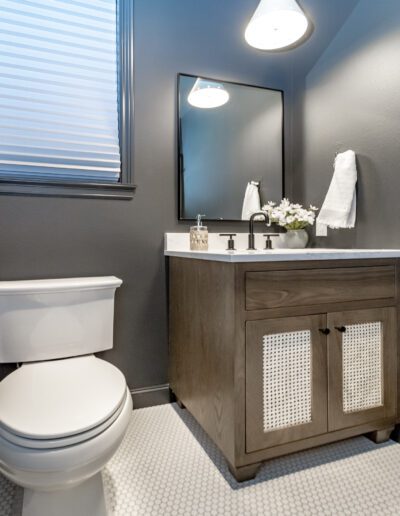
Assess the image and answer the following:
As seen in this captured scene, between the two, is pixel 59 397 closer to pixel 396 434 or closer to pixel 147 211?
pixel 147 211

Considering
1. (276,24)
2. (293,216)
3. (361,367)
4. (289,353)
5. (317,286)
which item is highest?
(276,24)

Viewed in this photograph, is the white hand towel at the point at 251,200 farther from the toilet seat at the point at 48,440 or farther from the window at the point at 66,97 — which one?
the toilet seat at the point at 48,440

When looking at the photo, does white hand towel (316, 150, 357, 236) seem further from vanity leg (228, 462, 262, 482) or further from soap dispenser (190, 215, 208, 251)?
vanity leg (228, 462, 262, 482)

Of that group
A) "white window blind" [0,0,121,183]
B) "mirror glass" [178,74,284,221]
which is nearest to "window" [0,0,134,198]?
"white window blind" [0,0,121,183]

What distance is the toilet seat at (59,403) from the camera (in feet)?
2.82

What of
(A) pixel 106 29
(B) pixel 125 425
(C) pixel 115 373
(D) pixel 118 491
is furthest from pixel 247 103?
(D) pixel 118 491

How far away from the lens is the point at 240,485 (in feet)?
3.92

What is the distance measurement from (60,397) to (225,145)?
5.02ft

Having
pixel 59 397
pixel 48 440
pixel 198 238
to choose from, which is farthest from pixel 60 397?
pixel 198 238

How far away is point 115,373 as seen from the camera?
47.8 inches

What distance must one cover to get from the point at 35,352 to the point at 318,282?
3.85 ft

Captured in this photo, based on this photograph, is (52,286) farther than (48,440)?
Yes

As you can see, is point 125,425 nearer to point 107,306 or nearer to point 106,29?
point 107,306

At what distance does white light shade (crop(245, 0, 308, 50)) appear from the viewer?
1.53m
